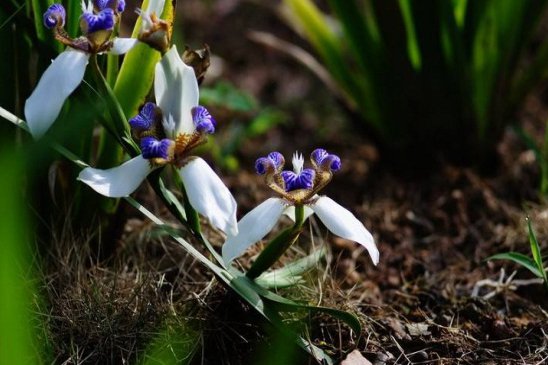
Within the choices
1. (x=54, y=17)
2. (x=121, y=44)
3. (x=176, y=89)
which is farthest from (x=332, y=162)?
(x=54, y=17)

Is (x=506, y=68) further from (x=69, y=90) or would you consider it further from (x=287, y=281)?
(x=69, y=90)

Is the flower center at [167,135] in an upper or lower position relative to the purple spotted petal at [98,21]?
lower

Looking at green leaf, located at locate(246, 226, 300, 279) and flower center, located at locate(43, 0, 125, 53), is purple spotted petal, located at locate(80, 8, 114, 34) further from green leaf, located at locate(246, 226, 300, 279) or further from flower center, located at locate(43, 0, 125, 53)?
green leaf, located at locate(246, 226, 300, 279)

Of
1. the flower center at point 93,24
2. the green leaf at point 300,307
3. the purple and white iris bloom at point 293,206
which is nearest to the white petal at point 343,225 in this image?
the purple and white iris bloom at point 293,206

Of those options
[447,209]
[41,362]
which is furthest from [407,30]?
[41,362]

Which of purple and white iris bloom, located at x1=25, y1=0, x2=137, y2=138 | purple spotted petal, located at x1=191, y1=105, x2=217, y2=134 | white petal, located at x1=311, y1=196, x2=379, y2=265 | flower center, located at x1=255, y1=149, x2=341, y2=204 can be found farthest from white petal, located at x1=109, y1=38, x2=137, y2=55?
white petal, located at x1=311, y1=196, x2=379, y2=265

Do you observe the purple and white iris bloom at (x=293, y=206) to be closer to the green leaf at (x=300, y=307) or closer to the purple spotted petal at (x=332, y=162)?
the purple spotted petal at (x=332, y=162)

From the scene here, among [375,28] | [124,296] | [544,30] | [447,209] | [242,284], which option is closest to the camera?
[242,284]
